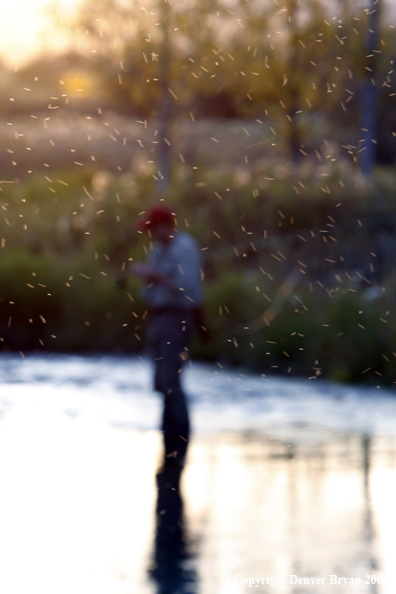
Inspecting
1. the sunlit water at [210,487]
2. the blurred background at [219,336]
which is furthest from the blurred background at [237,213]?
the sunlit water at [210,487]

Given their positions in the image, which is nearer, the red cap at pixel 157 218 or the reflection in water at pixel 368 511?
the reflection in water at pixel 368 511

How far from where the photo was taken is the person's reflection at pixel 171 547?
6.23 meters

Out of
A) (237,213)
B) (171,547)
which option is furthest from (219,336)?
(171,547)

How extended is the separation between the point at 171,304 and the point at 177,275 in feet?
0.86

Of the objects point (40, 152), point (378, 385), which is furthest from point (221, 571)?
point (40, 152)

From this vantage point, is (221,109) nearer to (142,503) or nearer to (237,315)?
(237,315)

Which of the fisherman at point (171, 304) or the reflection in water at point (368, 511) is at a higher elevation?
the fisherman at point (171, 304)

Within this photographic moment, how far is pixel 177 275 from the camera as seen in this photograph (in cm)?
1077

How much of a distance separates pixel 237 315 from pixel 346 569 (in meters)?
12.4

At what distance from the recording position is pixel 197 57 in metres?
27.5

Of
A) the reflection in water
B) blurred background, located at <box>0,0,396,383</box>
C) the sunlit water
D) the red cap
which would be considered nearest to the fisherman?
the red cap

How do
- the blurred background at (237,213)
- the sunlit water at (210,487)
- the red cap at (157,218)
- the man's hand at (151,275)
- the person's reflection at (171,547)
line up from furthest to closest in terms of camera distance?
the blurred background at (237,213), the red cap at (157,218), the man's hand at (151,275), the sunlit water at (210,487), the person's reflection at (171,547)

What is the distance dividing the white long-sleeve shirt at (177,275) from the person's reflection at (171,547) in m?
2.12

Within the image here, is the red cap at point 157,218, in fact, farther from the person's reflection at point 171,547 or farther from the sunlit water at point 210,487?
the person's reflection at point 171,547
